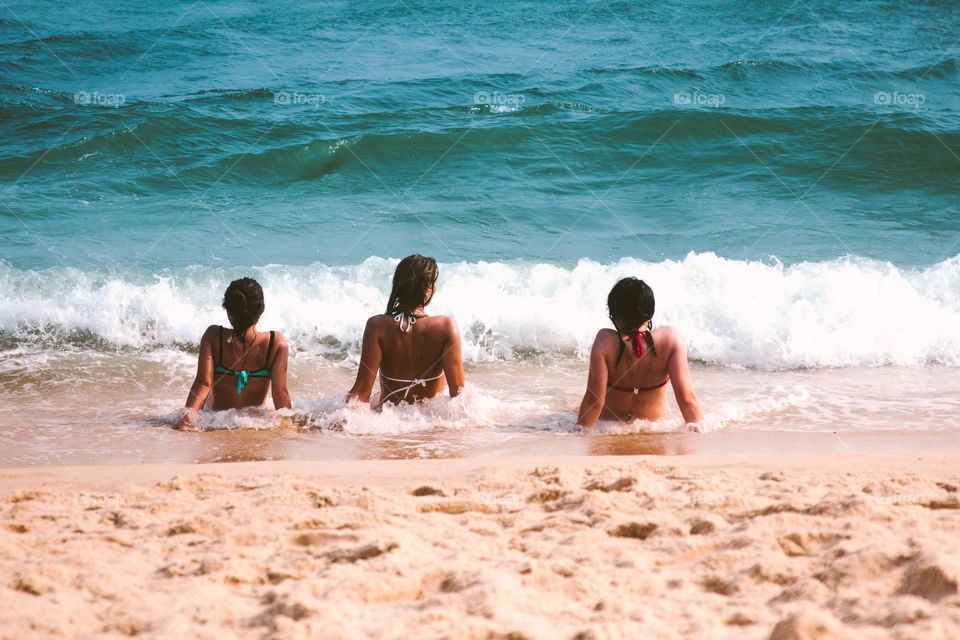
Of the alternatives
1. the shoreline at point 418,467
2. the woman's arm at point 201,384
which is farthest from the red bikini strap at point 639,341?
the woman's arm at point 201,384

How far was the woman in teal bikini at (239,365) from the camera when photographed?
5.14 m

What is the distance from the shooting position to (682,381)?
4.98 meters

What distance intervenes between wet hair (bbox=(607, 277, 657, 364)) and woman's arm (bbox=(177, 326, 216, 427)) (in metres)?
2.37

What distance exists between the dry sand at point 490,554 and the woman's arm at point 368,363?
1372mm

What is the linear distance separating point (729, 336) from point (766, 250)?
8.87 feet

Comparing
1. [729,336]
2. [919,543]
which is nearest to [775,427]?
[729,336]

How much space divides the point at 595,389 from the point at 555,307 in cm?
297

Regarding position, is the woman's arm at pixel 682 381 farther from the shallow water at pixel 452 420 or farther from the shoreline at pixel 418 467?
the shoreline at pixel 418 467

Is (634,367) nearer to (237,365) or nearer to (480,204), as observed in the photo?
(237,365)

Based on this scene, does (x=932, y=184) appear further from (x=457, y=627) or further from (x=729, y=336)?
(x=457, y=627)
